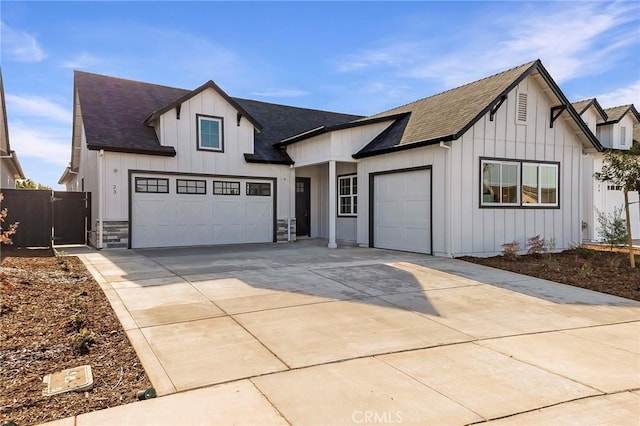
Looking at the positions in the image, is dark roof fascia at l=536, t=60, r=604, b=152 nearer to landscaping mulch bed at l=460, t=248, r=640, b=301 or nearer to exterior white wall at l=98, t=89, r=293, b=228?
landscaping mulch bed at l=460, t=248, r=640, b=301

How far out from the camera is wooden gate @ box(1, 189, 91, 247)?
45.1 ft

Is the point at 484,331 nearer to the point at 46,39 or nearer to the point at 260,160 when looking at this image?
the point at 46,39

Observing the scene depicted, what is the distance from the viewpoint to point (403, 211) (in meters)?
12.8

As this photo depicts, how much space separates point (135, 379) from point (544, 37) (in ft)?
39.0

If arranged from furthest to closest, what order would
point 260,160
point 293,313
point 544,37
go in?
point 260,160
point 544,37
point 293,313

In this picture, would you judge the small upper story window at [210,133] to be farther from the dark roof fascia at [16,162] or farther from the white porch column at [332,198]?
the dark roof fascia at [16,162]

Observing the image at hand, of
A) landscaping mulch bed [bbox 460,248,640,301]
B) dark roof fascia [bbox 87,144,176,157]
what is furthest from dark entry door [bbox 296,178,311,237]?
landscaping mulch bed [bbox 460,248,640,301]

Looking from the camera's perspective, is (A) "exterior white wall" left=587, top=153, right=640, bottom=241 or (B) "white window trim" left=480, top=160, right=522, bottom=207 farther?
(A) "exterior white wall" left=587, top=153, right=640, bottom=241

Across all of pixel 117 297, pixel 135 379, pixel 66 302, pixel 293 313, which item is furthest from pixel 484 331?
pixel 66 302

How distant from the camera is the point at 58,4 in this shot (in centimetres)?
790

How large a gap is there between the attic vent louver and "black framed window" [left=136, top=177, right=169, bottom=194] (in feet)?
36.9

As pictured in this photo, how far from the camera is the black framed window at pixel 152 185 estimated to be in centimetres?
1370

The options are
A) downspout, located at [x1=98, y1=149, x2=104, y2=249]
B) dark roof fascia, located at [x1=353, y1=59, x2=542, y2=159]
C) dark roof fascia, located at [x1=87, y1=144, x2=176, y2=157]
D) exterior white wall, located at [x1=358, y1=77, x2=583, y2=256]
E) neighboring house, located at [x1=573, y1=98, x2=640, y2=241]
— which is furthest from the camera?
neighboring house, located at [x1=573, y1=98, x2=640, y2=241]

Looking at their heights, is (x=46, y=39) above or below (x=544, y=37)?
below
